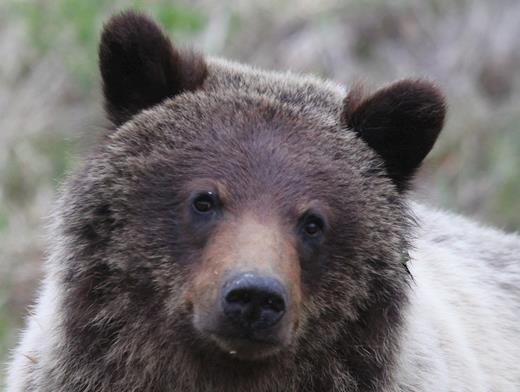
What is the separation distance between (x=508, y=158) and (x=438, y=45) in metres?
1.82

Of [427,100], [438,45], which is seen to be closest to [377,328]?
[427,100]

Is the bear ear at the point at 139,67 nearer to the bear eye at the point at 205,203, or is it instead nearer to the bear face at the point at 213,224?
the bear face at the point at 213,224

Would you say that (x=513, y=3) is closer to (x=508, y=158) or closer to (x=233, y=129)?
(x=508, y=158)

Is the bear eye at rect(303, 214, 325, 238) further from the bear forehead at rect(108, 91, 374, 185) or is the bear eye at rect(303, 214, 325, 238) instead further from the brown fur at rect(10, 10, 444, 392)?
the bear forehead at rect(108, 91, 374, 185)

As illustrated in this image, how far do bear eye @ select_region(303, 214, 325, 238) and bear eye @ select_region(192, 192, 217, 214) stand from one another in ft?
1.51

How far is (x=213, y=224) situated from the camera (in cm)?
552

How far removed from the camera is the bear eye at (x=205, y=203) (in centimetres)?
556

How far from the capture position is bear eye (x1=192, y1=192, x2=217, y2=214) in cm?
556

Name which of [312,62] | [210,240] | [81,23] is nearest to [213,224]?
[210,240]

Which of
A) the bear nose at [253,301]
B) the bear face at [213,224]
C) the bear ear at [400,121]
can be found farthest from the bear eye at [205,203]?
the bear ear at [400,121]

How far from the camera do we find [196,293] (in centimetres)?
538

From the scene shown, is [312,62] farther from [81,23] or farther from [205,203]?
[205,203]

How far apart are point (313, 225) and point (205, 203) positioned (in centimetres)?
54

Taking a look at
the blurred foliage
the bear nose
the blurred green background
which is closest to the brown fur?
the bear nose
